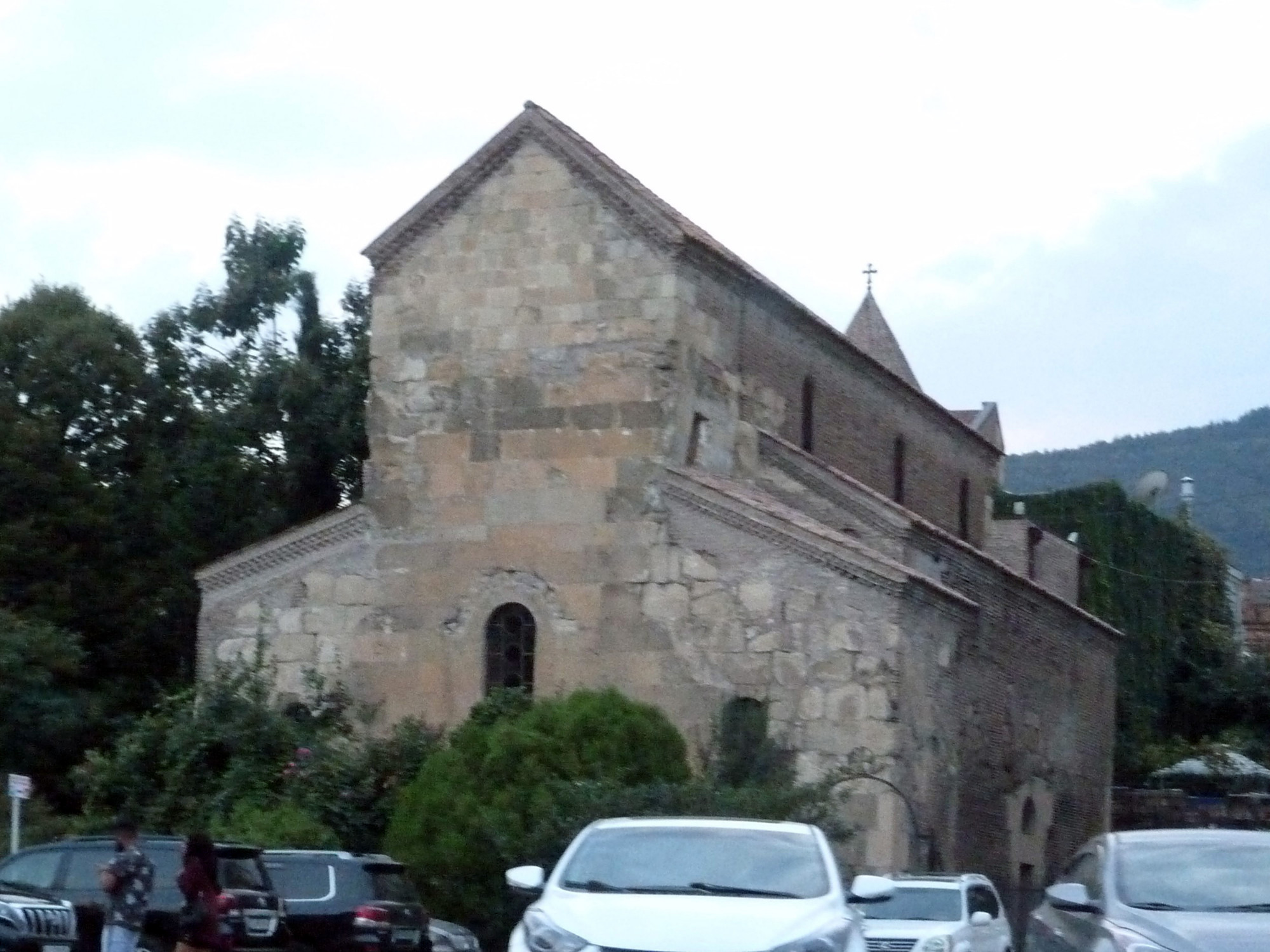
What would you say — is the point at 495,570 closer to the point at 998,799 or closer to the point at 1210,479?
the point at 998,799

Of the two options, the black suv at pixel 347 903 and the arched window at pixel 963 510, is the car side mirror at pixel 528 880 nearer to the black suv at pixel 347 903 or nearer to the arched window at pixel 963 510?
the black suv at pixel 347 903

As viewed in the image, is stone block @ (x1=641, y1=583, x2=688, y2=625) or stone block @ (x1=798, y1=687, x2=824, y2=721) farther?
stone block @ (x1=641, y1=583, x2=688, y2=625)

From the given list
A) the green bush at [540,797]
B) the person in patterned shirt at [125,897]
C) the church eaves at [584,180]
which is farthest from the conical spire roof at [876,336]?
the person in patterned shirt at [125,897]

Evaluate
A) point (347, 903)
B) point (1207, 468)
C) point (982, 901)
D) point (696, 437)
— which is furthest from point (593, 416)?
point (1207, 468)

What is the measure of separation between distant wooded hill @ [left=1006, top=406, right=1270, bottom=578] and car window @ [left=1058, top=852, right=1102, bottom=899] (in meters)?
126

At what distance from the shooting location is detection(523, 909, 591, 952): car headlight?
11.7 meters

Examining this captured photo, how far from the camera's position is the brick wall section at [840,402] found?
30469 millimetres

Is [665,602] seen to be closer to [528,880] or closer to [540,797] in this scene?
[540,797]

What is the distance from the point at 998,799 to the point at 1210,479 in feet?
408

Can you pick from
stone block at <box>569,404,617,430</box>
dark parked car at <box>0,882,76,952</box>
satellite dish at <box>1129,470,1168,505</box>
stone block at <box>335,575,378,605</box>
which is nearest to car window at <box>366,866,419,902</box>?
dark parked car at <box>0,882,76,952</box>

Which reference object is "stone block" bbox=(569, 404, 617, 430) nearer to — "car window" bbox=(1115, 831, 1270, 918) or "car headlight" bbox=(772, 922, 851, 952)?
"car window" bbox=(1115, 831, 1270, 918)

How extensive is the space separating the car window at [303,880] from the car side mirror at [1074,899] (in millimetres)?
8871

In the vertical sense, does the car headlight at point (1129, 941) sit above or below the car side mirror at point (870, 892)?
below

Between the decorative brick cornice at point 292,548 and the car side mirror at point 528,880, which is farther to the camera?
the decorative brick cornice at point 292,548
